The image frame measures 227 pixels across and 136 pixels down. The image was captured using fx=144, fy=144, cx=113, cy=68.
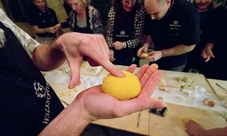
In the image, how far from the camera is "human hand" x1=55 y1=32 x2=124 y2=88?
0.67m

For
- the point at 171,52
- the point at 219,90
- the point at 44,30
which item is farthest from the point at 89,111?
the point at 44,30

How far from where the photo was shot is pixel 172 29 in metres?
1.90

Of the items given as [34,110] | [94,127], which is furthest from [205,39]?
[34,110]

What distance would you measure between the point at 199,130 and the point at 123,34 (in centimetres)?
166

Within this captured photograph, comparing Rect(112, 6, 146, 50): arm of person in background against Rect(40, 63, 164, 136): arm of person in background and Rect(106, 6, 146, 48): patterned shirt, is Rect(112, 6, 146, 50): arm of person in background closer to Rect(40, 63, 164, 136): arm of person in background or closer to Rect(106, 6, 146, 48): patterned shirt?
Rect(106, 6, 146, 48): patterned shirt

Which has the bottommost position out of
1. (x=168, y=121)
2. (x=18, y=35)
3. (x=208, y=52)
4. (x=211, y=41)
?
(x=168, y=121)

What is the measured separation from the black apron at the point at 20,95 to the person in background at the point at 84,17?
175 centimetres

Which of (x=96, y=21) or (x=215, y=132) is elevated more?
(x=96, y=21)

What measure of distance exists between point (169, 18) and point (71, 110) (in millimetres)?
1699

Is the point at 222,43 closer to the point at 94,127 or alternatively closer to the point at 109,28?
the point at 109,28

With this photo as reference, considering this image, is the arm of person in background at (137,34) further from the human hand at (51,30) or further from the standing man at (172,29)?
the human hand at (51,30)

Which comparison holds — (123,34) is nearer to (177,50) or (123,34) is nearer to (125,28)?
(125,28)

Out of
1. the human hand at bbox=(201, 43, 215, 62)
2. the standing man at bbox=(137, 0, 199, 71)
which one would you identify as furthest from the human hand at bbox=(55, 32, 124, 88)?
the human hand at bbox=(201, 43, 215, 62)

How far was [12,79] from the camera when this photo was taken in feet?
2.21
